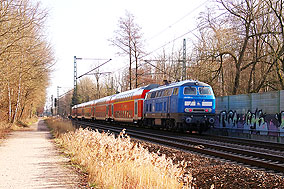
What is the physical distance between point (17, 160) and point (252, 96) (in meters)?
15.8

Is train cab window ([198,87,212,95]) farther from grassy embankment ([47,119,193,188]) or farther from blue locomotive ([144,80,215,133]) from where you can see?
grassy embankment ([47,119,193,188])

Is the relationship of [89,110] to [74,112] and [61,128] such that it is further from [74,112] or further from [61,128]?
[61,128]

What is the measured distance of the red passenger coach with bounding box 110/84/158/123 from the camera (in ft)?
105

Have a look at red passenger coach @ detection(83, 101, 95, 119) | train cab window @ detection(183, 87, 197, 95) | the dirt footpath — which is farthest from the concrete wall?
red passenger coach @ detection(83, 101, 95, 119)

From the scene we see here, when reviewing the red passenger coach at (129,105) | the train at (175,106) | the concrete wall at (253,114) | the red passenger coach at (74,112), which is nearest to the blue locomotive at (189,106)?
the train at (175,106)

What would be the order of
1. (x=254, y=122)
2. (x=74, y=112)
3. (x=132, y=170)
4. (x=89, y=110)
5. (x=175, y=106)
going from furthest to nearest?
(x=74, y=112) → (x=89, y=110) → (x=175, y=106) → (x=254, y=122) → (x=132, y=170)

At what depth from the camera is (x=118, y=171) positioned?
26.4 feet

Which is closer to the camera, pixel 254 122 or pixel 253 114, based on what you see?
pixel 254 122

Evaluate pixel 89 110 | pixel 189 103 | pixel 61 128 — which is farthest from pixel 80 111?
pixel 189 103

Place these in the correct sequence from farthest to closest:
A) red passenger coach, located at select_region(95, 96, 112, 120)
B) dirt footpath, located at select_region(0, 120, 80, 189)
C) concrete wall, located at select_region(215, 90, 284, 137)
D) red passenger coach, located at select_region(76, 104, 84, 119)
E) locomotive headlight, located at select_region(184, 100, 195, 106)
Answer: red passenger coach, located at select_region(76, 104, 84, 119), red passenger coach, located at select_region(95, 96, 112, 120), locomotive headlight, located at select_region(184, 100, 195, 106), concrete wall, located at select_region(215, 90, 284, 137), dirt footpath, located at select_region(0, 120, 80, 189)

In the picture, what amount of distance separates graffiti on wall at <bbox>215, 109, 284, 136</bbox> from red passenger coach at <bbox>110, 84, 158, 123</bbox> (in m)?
7.40

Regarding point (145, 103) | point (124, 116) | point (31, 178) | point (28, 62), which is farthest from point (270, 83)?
point (31, 178)

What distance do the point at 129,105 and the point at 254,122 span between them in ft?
48.4

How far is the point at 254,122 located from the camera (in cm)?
2269
